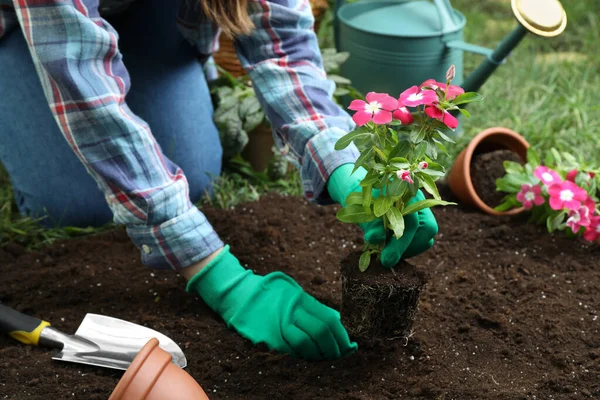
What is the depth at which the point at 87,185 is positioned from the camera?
2070 mm

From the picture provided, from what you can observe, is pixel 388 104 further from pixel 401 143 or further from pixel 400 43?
pixel 400 43

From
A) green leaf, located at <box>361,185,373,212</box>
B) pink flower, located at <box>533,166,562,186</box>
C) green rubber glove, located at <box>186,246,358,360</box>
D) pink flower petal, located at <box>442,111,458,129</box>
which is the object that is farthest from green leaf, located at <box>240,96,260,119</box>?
pink flower petal, located at <box>442,111,458,129</box>

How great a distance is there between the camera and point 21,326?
1499mm

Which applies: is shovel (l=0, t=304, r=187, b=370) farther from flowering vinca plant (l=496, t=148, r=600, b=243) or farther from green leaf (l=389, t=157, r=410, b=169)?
flowering vinca plant (l=496, t=148, r=600, b=243)

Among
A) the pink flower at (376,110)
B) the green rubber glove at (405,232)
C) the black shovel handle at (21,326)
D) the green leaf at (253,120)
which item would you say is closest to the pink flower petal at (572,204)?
the green rubber glove at (405,232)

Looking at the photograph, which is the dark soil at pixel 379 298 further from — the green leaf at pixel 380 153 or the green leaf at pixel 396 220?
the green leaf at pixel 380 153

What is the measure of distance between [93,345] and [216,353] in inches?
9.9

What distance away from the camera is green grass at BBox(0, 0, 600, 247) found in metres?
2.19

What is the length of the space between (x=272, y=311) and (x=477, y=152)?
1.03 m

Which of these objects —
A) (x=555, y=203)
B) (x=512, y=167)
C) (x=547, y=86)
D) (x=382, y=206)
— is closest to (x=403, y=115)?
(x=382, y=206)

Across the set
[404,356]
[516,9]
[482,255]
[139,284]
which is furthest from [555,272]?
[139,284]

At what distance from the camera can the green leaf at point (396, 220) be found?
1.26 metres

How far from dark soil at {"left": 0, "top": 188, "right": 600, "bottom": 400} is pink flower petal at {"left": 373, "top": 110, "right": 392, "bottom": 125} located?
51 centimetres

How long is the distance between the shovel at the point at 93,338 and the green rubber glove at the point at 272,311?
15cm
